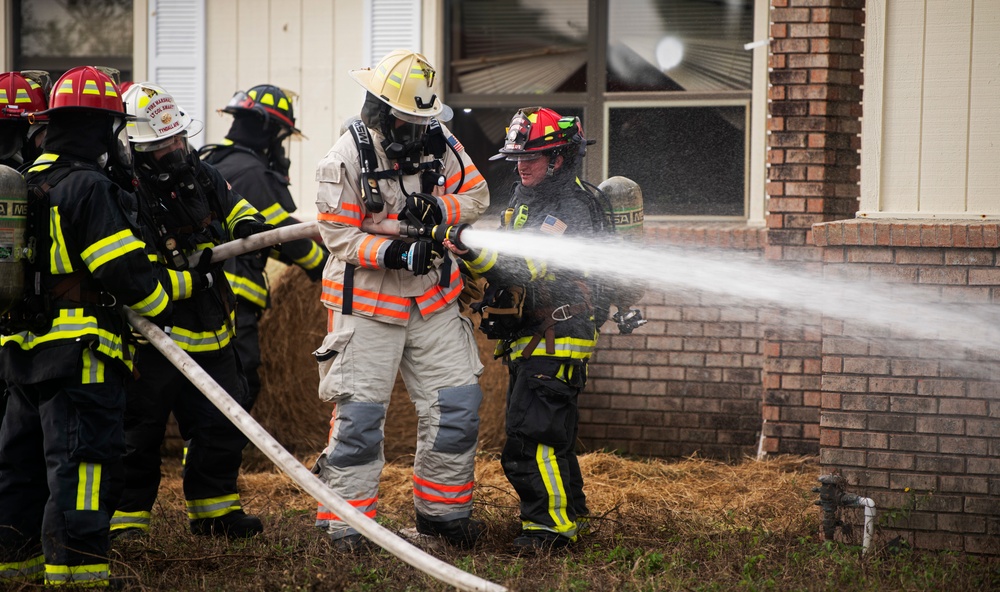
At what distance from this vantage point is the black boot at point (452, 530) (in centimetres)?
500

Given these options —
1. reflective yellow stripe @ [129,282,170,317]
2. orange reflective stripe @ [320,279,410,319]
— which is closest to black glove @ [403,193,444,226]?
orange reflective stripe @ [320,279,410,319]

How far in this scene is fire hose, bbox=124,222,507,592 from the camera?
386 centimetres

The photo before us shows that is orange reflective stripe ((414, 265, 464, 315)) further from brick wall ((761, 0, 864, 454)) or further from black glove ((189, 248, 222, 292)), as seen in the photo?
brick wall ((761, 0, 864, 454))

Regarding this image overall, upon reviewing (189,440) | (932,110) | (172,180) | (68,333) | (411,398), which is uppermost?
(932,110)

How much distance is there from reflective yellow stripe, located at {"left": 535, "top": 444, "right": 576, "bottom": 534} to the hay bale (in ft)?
6.94

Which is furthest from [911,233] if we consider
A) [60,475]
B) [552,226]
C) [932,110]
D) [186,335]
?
[60,475]

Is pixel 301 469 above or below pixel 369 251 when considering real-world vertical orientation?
below

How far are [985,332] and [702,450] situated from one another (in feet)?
8.92

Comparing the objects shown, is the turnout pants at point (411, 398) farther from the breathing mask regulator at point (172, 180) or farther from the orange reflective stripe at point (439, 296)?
the breathing mask regulator at point (172, 180)

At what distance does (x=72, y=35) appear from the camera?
8.62m

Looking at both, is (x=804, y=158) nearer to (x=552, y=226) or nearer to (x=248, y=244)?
(x=552, y=226)

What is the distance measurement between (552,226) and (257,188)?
6.81 feet

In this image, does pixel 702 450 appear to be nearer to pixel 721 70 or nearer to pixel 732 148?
pixel 732 148

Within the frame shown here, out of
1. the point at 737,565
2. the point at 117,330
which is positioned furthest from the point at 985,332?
the point at 117,330
